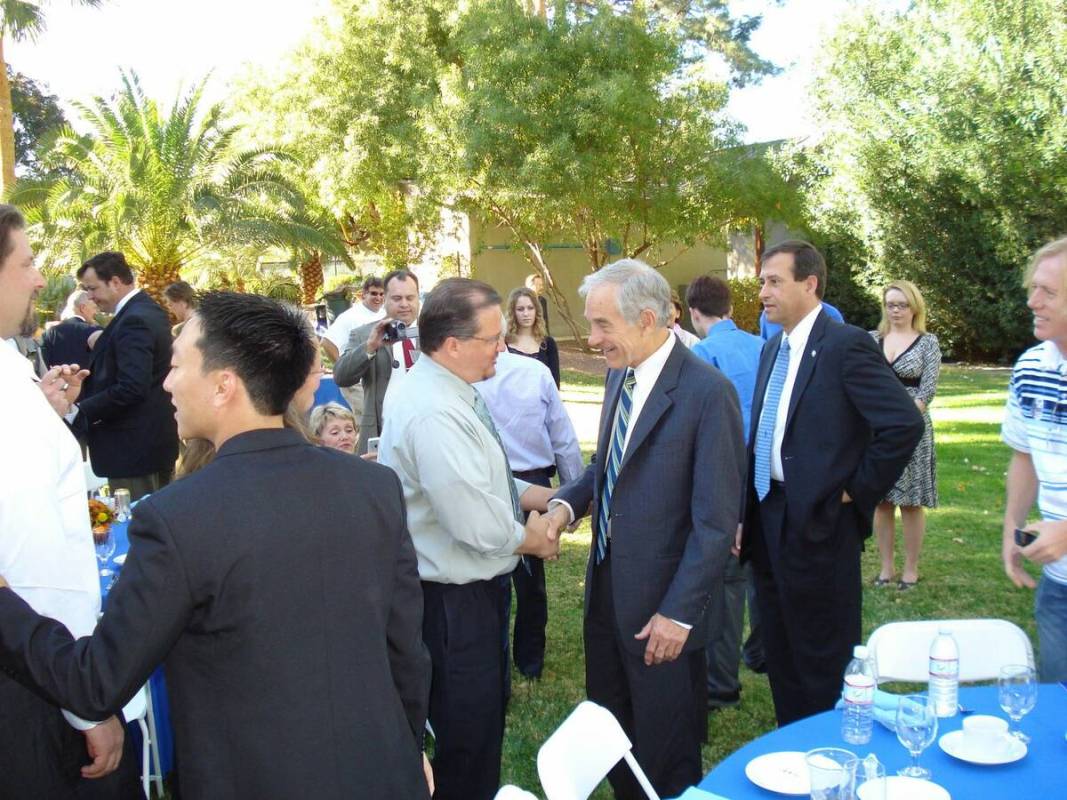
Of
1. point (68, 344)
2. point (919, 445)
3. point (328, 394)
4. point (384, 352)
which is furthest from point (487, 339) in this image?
point (68, 344)

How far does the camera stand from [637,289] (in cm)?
300

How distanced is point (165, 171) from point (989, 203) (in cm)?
1677

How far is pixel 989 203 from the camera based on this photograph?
1842 centimetres

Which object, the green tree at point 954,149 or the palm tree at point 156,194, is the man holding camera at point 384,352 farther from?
the green tree at point 954,149

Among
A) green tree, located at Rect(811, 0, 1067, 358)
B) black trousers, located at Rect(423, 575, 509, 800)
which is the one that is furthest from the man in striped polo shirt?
green tree, located at Rect(811, 0, 1067, 358)

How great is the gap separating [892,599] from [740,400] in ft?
8.52

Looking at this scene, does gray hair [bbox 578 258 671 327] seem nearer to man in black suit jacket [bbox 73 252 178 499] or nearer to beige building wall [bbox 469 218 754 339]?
man in black suit jacket [bbox 73 252 178 499]

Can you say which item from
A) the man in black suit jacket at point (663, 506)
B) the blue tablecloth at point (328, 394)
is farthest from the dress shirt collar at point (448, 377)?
the blue tablecloth at point (328, 394)

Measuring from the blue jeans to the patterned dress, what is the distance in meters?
3.01

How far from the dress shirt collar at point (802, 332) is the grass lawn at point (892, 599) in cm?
184

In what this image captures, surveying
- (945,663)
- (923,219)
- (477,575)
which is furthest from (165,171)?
(945,663)

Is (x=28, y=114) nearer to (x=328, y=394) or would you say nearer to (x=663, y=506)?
(x=328, y=394)

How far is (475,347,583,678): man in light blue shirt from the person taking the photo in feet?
16.0

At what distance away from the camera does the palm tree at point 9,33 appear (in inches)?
731
